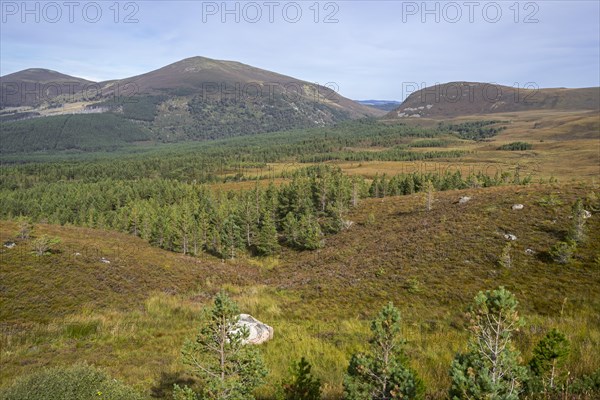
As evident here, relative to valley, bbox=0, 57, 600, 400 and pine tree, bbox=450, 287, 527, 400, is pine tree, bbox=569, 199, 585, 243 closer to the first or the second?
valley, bbox=0, 57, 600, 400

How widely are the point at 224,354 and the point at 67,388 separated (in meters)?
4.27

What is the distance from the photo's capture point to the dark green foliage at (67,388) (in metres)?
8.06

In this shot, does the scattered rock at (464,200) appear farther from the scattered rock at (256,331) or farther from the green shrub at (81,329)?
the green shrub at (81,329)

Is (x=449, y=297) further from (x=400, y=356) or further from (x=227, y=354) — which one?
(x=227, y=354)

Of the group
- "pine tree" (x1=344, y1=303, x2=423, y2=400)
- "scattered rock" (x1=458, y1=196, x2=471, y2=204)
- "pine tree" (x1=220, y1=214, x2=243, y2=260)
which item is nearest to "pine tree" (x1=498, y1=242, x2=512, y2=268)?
"scattered rock" (x1=458, y1=196, x2=471, y2=204)

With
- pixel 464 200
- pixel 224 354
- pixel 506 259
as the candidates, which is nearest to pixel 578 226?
pixel 506 259

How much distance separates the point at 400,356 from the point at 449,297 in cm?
1961

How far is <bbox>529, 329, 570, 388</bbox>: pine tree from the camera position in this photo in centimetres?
764

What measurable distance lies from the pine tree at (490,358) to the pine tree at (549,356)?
2.65m

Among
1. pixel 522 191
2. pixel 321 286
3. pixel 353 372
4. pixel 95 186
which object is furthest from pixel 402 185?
pixel 95 186

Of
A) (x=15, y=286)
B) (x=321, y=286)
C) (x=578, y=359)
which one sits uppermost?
(x=578, y=359)

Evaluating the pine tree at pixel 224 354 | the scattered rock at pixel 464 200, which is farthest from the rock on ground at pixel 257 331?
the scattered rock at pixel 464 200

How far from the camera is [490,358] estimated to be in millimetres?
5680

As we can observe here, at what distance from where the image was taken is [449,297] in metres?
24.4
